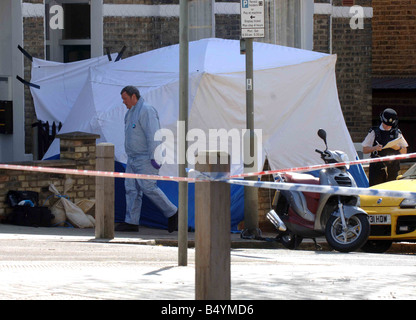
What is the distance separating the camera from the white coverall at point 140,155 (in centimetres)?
1297

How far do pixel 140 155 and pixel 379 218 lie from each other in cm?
344

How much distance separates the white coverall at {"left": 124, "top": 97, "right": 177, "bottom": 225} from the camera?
12969 mm

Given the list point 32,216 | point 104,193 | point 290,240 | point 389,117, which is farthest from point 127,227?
point 389,117

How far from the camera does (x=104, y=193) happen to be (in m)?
A: 11.4

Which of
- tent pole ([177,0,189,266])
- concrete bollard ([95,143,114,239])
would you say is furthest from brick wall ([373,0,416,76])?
tent pole ([177,0,189,266])

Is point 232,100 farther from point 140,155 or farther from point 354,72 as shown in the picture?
point 354,72

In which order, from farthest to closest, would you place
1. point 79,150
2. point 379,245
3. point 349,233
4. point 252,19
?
point 79,150, point 252,19, point 379,245, point 349,233

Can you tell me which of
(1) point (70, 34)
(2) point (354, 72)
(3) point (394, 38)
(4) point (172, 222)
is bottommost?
(4) point (172, 222)

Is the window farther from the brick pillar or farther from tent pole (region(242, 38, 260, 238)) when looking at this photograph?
tent pole (region(242, 38, 260, 238))

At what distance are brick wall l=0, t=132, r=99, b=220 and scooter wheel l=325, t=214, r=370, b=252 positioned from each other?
4297mm

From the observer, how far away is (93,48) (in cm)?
1827

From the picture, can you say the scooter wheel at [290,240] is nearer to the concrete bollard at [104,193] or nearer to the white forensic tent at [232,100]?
the concrete bollard at [104,193]

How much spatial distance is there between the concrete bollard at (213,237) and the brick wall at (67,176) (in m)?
8.44
